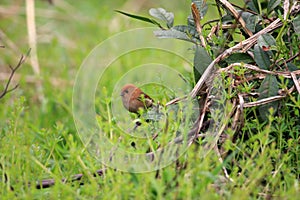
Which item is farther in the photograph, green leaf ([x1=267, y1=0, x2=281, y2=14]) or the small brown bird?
the small brown bird

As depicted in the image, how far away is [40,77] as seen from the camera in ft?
15.0

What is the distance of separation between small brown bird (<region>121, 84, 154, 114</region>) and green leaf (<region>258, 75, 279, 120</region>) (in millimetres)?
496

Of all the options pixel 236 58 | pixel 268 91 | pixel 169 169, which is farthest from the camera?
pixel 236 58

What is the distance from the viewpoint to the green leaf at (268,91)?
8.42 ft

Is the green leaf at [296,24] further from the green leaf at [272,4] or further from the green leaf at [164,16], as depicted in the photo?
the green leaf at [164,16]

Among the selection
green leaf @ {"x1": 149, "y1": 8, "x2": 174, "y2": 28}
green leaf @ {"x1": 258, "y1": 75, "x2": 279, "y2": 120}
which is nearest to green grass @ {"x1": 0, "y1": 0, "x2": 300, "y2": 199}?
green leaf @ {"x1": 258, "y1": 75, "x2": 279, "y2": 120}

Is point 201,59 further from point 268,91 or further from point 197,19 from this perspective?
point 268,91

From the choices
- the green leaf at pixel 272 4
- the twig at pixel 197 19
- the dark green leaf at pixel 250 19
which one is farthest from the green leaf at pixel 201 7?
the green leaf at pixel 272 4

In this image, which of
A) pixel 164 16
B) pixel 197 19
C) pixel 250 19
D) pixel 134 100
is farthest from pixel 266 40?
pixel 134 100

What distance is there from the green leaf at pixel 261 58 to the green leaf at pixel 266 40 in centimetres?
2

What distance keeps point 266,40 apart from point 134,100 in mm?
645

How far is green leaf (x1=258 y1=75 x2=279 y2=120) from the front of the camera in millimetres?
2566

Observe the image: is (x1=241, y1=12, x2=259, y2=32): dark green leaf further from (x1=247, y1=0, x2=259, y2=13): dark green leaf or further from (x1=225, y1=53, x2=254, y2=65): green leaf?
(x1=225, y1=53, x2=254, y2=65): green leaf

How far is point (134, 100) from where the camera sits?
289 cm
